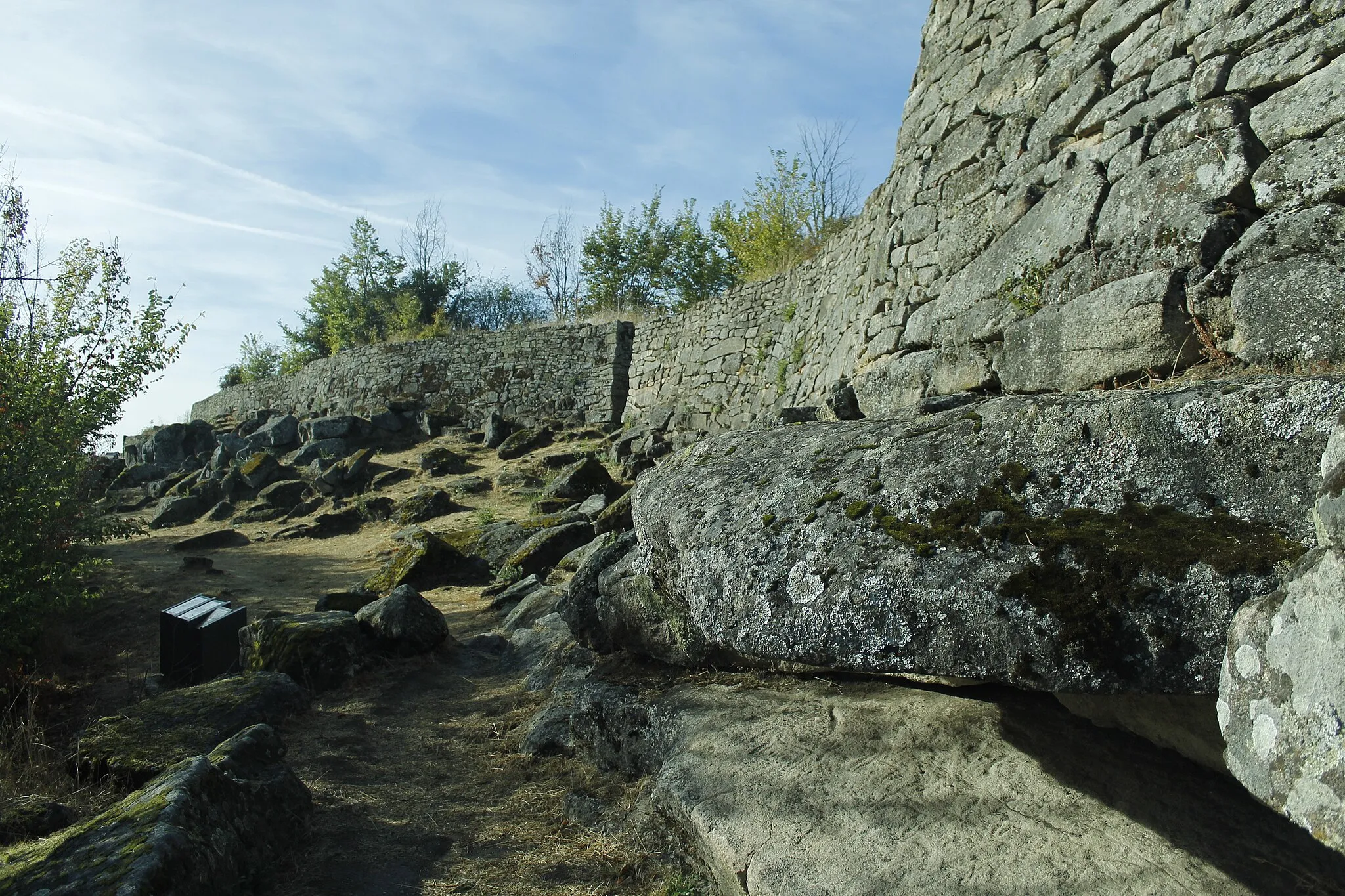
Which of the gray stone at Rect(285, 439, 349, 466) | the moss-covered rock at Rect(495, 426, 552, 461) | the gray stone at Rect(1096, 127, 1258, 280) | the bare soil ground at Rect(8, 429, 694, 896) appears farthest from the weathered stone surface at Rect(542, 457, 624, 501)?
the gray stone at Rect(285, 439, 349, 466)

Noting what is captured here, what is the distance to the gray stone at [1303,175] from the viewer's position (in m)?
3.37

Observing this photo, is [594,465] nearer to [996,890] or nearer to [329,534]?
[329,534]

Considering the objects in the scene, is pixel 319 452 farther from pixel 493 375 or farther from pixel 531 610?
pixel 531 610

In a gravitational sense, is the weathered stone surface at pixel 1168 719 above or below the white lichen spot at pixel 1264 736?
below

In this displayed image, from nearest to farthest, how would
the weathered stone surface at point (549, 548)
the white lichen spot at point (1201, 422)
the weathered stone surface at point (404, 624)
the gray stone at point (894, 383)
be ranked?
1. the white lichen spot at point (1201, 422)
2. the gray stone at point (894, 383)
3. the weathered stone surface at point (404, 624)
4. the weathered stone surface at point (549, 548)

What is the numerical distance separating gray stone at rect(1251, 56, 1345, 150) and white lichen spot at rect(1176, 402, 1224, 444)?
6.02 feet

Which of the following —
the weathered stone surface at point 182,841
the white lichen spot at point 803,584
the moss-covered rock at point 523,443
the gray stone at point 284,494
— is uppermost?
the moss-covered rock at point 523,443

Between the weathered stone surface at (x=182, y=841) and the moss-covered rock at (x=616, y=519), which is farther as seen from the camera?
the moss-covered rock at (x=616, y=519)

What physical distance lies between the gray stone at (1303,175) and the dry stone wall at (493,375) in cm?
1582

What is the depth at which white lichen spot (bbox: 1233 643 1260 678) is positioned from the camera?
5.92 ft

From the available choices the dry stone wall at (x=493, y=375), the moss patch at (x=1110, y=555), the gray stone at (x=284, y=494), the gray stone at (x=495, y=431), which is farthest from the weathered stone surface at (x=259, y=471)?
the moss patch at (x=1110, y=555)

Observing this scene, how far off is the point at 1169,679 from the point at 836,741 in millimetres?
1382

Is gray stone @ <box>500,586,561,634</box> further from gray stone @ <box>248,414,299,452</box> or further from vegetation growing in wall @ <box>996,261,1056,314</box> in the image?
gray stone @ <box>248,414,299,452</box>

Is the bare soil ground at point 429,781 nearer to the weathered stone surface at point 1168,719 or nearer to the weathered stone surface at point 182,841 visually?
the weathered stone surface at point 182,841
